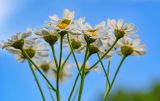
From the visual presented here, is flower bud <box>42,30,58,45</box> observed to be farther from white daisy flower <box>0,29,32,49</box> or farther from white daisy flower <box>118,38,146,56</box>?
white daisy flower <box>118,38,146,56</box>

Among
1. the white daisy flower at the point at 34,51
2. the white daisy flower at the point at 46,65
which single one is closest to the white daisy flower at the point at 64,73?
the white daisy flower at the point at 46,65

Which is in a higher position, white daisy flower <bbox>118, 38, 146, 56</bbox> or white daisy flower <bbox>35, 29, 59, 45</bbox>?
white daisy flower <bbox>35, 29, 59, 45</bbox>

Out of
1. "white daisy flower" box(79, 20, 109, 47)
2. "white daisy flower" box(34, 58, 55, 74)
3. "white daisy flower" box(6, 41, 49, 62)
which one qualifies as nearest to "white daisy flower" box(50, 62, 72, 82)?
"white daisy flower" box(34, 58, 55, 74)

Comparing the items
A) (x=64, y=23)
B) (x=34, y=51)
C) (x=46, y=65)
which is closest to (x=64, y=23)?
(x=64, y=23)

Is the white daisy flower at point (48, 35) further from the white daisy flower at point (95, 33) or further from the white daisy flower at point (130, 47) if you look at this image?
the white daisy flower at point (130, 47)

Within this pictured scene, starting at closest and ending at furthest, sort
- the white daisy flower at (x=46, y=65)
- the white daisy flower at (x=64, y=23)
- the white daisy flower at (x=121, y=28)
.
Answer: the white daisy flower at (x=64, y=23) < the white daisy flower at (x=121, y=28) < the white daisy flower at (x=46, y=65)

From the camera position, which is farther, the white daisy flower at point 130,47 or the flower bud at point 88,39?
the white daisy flower at point 130,47

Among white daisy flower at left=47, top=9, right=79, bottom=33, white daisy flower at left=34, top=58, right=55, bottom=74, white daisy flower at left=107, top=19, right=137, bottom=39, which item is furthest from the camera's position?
white daisy flower at left=34, top=58, right=55, bottom=74

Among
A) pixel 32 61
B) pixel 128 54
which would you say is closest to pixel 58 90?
pixel 32 61
